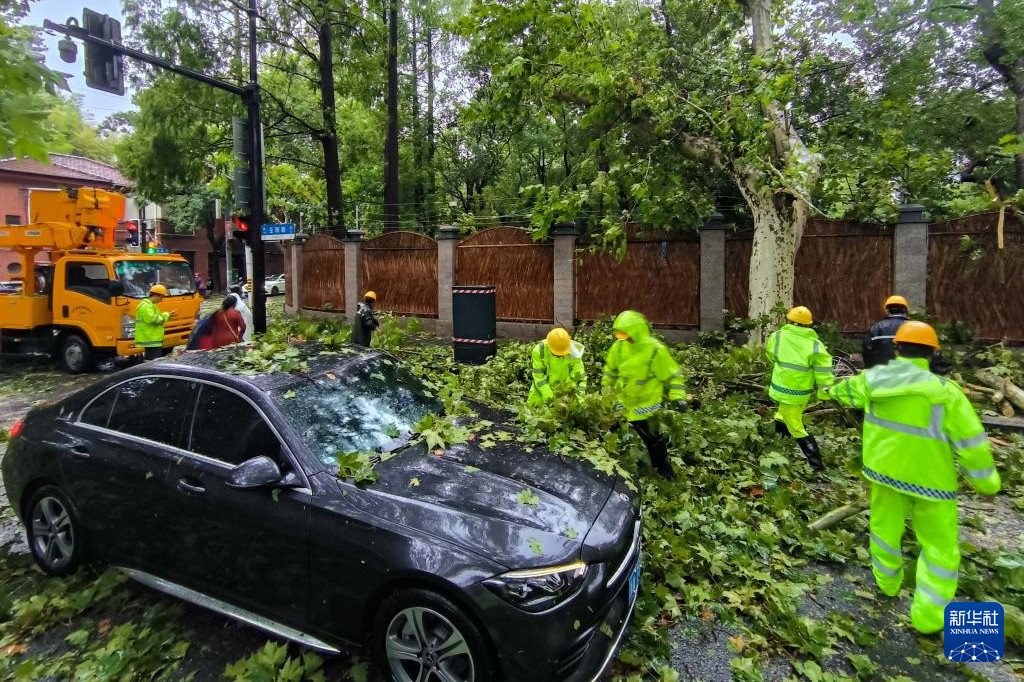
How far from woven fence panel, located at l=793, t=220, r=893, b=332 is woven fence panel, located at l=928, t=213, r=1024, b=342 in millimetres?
735

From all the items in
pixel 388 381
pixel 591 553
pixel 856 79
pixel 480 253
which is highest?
pixel 856 79

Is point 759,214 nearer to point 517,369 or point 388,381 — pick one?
point 517,369

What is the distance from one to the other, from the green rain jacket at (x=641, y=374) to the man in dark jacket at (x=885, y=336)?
2819mm

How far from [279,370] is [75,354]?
35.6ft

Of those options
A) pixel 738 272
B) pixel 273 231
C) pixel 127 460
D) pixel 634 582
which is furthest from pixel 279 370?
pixel 738 272

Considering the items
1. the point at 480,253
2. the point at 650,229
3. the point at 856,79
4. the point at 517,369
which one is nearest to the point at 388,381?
the point at 517,369

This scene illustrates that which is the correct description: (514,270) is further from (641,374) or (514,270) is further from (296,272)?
(296,272)

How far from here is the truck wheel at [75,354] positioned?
1136 centimetres

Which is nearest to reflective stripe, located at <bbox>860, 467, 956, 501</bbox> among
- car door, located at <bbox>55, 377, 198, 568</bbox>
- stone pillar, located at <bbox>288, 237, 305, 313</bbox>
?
car door, located at <bbox>55, 377, 198, 568</bbox>

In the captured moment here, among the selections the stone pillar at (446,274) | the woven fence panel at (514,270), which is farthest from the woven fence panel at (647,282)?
the stone pillar at (446,274)

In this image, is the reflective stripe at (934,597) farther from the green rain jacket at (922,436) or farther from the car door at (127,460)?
the car door at (127,460)

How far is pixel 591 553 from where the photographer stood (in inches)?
105

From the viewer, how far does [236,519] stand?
3023 millimetres

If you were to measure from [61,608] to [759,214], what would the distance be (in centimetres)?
1022
